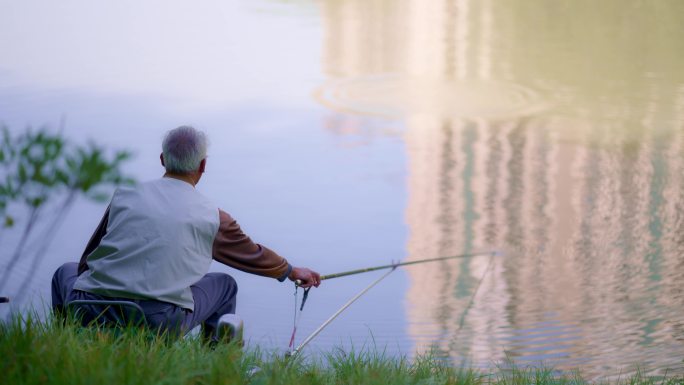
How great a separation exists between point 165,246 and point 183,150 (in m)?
0.30

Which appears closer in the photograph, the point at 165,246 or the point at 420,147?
the point at 165,246

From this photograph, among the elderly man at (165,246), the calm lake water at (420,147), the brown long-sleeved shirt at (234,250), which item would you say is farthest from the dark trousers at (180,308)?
the calm lake water at (420,147)

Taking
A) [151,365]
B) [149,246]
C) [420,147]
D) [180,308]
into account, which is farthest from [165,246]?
[420,147]

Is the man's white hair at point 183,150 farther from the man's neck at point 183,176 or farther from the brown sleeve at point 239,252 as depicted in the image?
the brown sleeve at point 239,252

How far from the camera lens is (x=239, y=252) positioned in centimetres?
328

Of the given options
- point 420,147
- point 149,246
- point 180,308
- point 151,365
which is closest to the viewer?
point 151,365

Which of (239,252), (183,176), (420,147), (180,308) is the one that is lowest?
(420,147)

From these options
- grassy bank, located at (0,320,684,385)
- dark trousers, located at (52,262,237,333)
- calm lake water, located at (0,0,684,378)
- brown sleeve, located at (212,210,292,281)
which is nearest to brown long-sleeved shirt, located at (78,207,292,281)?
brown sleeve, located at (212,210,292,281)

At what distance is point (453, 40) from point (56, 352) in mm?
11245

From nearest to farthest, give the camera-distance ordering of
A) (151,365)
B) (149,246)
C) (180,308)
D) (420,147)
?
1. (151,365)
2. (149,246)
3. (180,308)
4. (420,147)

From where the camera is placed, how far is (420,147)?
845 centimetres

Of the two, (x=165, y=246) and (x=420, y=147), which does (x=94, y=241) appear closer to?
(x=165, y=246)

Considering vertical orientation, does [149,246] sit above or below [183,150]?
below

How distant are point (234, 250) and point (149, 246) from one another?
311mm
